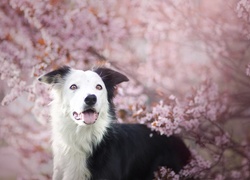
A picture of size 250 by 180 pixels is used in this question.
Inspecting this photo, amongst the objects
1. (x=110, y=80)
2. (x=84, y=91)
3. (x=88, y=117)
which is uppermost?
(x=110, y=80)

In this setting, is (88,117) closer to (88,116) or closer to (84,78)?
(88,116)

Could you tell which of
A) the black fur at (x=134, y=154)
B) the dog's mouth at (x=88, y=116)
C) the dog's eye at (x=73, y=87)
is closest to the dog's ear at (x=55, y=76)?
the dog's eye at (x=73, y=87)

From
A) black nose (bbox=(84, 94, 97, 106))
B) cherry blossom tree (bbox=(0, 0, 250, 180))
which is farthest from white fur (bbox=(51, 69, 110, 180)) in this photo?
cherry blossom tree (bbox=(0, 0, 250, 180))

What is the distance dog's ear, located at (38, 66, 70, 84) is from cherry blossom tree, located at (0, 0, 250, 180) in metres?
0.76

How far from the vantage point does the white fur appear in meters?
3.21

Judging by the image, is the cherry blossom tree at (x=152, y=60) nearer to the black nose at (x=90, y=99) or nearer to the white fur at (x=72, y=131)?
the white fur at (x=72, y=131)

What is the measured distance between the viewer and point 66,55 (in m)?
4.13

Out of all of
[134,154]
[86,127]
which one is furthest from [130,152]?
[86,127]

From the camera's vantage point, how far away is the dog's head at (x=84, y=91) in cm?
308

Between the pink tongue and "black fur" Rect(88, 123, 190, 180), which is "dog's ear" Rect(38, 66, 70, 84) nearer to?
the pink tongue

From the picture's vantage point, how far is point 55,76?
328cm

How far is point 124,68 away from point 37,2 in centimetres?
85

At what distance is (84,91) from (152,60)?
1.35m

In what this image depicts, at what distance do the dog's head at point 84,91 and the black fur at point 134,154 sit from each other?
242 mm
